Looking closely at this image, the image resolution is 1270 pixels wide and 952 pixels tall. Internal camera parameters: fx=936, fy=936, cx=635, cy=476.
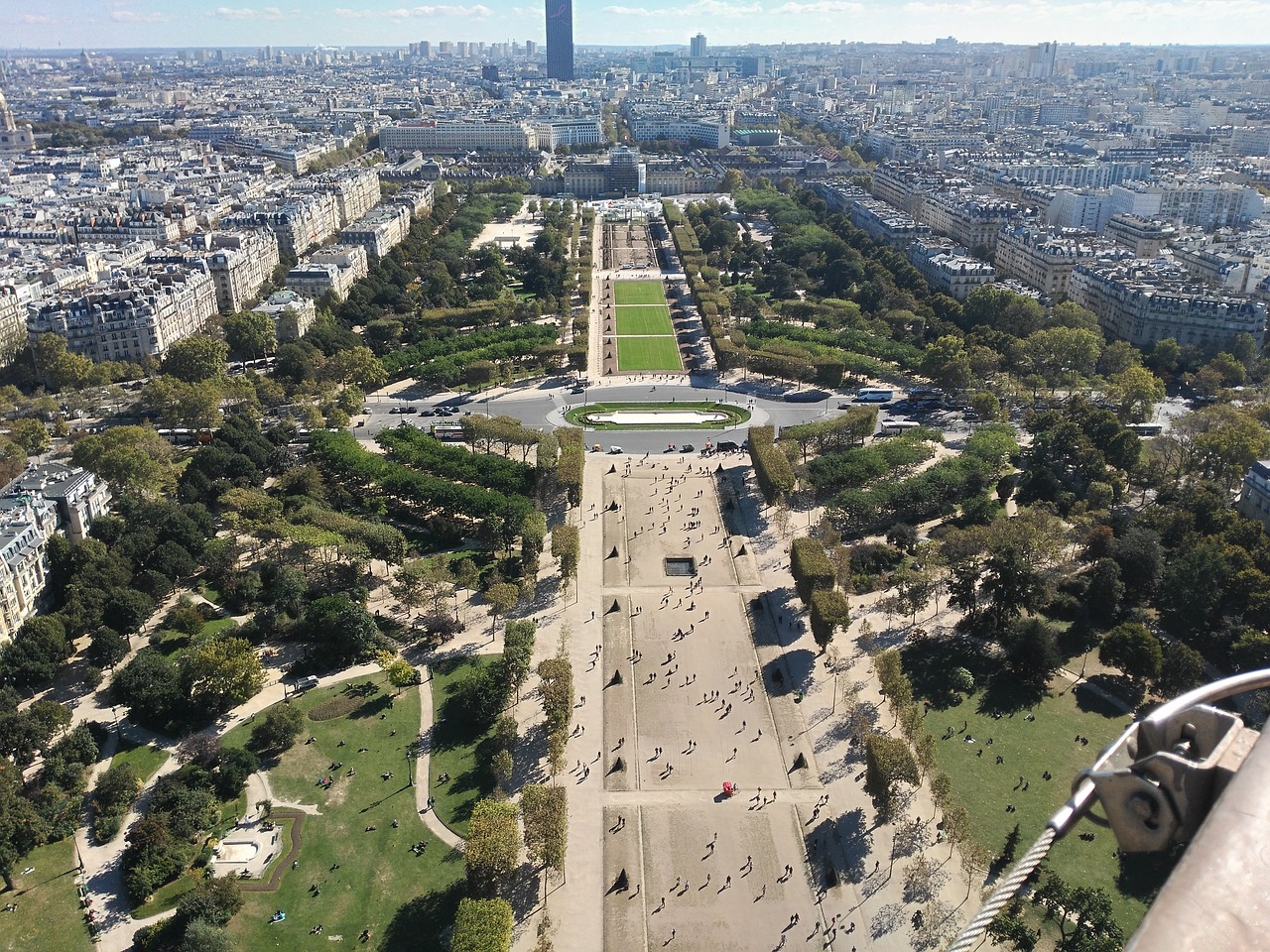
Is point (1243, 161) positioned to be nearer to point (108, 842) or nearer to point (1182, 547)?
point (1182, 547)

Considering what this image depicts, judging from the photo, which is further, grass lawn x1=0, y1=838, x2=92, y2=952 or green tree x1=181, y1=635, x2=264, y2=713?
green tree x1=181, y1=635, x2=264, y2=713

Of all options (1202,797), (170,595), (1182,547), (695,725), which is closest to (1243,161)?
(1182,547)

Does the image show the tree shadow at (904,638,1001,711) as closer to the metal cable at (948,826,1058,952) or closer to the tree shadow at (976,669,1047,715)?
the tree shadow at (976,669,1047,715)

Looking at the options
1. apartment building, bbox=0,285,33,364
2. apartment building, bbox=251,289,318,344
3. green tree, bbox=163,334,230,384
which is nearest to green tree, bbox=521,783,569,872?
green tree, bbox=163,334,230,384

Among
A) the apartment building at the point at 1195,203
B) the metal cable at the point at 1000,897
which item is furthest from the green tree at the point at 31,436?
the apartment building at the point at 1195,203

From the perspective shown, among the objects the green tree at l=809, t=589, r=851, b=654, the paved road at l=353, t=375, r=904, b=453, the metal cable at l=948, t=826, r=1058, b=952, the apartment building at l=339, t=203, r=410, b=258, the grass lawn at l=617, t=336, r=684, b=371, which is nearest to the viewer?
the metal cable at l=948, t=826, r=1058, b=952

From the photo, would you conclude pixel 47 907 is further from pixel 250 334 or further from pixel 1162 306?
pixel 1162 306

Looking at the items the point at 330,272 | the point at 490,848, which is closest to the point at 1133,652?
the point at 490,848
